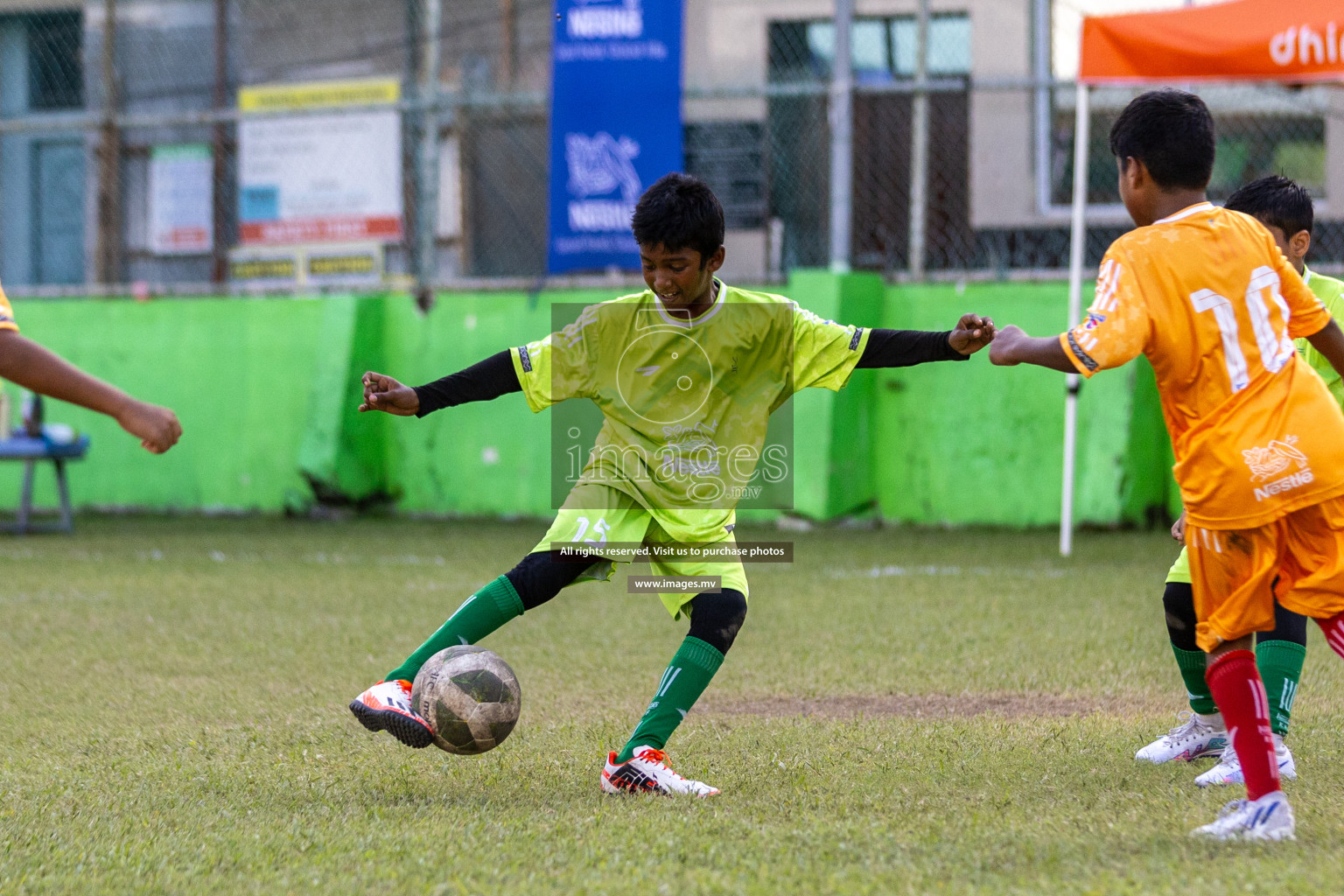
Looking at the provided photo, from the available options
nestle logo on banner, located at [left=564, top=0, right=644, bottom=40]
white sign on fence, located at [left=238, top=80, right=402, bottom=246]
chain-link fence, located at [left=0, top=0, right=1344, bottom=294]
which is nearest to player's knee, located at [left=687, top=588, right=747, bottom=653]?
chain-link fence, located at [left=0, top=0, right=1344, bottom=294]

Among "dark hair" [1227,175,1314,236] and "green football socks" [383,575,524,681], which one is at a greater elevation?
"dark hair" [1227,175,1314,236]

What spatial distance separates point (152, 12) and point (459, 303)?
5335mm

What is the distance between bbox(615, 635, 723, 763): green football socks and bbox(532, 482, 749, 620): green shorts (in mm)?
207

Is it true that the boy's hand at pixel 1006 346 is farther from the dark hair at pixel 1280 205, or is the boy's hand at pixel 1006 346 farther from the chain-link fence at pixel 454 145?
the chain-link fence at pixel 454 145

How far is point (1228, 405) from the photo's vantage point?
3193mm

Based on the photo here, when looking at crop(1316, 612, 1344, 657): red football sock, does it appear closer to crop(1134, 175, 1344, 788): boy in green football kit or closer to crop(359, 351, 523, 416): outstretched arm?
crop(1134, 175, 1344, 788): boy in green football kit

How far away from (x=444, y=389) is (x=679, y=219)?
78 centimetres

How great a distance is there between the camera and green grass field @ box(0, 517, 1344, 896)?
2977 mm

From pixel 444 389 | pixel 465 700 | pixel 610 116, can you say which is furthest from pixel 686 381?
pixel 610 116

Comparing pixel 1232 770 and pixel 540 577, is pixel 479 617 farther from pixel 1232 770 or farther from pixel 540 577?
pixel 1232 770

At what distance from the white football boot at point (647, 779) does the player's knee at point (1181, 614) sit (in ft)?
4.68

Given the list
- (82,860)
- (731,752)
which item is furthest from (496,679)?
(82,860)

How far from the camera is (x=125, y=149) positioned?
44.2 feet

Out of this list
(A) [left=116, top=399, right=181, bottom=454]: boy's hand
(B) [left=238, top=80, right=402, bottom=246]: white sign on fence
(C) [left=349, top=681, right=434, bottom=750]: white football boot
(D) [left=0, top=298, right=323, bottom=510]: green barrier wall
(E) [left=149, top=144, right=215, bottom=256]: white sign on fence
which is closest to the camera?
(A) [left=116, top=399, right=181, bottom=454]: boy's hand
